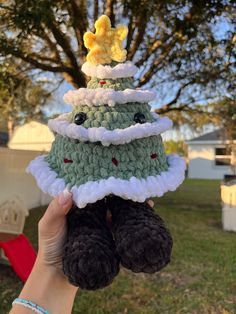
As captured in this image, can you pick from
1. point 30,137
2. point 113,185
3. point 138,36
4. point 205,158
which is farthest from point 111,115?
point 205,158

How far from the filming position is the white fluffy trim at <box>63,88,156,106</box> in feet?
4.18

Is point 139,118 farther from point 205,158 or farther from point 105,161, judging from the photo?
point 205,158

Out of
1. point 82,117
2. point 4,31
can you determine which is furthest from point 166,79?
point 82,117

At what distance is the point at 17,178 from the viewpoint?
7.80 meters

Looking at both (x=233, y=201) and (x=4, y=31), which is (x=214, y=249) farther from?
(x=4, y=31)

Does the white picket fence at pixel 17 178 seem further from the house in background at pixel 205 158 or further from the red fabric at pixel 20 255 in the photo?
the house in background at pixel 205 158

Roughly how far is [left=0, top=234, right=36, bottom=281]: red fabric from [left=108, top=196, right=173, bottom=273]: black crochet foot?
384 centimetres

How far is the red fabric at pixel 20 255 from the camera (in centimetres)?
468

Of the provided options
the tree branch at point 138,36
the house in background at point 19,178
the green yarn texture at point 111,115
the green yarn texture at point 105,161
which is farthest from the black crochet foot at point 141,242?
the tree branch at point 138,36

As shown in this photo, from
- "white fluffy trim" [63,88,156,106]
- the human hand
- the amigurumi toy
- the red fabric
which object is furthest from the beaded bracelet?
the red fabric

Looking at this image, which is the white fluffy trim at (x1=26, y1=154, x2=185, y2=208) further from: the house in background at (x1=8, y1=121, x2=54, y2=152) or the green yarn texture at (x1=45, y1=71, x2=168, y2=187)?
the house in background at (x1=8, y1=121, x2=54, y2=152)

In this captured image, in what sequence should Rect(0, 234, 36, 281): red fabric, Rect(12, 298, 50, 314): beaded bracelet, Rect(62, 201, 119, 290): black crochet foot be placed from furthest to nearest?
Rect(0, 234, 36, 281): red fabric < Rect(12, 298, 50, 314): beaded bracelet < Rect(62, 201, 119, 290): black crochet foot

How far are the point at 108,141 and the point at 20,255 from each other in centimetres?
400

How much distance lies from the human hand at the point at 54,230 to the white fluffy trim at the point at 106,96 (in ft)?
1.00
